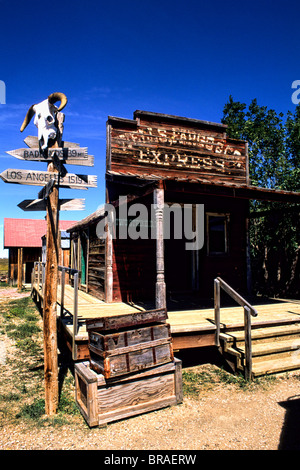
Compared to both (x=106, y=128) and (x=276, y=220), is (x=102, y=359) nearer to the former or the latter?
(x=106, y=128)

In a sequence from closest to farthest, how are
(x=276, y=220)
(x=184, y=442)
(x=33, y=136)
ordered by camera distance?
(x=184, y=442) → (x=33, y=136) → (x=276, y=220)

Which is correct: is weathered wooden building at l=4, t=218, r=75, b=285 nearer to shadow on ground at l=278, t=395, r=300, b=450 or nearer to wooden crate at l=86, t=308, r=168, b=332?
wooden crate at l=86, t=308, r=168, b=332

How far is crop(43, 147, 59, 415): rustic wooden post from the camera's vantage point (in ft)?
15.0

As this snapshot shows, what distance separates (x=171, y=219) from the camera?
1041cm

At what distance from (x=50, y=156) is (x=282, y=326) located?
575 cm

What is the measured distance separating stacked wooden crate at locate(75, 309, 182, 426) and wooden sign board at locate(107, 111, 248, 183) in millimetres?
5132

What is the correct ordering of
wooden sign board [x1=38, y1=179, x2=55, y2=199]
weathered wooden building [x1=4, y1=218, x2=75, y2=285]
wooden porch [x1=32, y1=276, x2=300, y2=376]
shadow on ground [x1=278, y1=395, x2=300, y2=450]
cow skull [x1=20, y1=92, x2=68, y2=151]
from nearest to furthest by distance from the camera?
shadow on ground [x1=278, y1=395, x2=300, y2=450], wooden sign board [x1=38, y1=179, x2=55, y2=199], cow skull [x1=20, y1=92, x2=68, y2=151], wooden porch [x1=32, y1=276, x2=300, y2=376], weathered wooden building [x1=4, y1=218, x2=75, y2=285]

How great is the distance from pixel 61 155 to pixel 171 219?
19.4 feet

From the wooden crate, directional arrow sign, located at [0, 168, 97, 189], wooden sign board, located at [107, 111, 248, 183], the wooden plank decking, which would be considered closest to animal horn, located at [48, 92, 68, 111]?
directional arrow sign, located at [0, 168, 97, 189]

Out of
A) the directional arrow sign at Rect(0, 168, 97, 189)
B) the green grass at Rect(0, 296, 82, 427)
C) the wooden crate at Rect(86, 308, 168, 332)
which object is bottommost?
the green grass at Rect(0, 296, 82, 427)

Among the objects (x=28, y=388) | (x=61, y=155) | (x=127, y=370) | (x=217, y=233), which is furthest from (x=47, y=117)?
(x=217, y=233)

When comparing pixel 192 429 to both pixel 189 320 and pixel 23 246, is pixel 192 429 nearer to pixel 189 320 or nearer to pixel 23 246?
pixel 189 320

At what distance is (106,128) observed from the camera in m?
9.25
